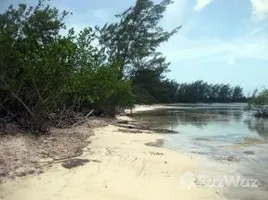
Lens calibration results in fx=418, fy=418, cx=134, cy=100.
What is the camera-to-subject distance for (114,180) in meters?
8.24

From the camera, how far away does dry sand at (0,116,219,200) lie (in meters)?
7.19

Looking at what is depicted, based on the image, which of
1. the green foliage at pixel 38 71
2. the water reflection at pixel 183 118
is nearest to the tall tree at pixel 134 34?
the water reflection at pixel 183 118

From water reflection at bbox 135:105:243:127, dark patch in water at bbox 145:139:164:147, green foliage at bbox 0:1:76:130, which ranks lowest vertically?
dark patch in water at bbox 145:139:164:147

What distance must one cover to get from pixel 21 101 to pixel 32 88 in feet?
2.38

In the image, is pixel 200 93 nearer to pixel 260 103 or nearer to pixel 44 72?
pixel 260 103

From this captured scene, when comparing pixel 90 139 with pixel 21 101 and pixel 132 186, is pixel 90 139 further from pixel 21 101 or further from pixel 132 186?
pixel 132 186

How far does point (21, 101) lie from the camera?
43.9 feet

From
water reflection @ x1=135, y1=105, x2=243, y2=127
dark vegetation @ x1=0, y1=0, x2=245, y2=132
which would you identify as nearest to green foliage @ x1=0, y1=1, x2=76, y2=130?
dark vegetation @ x1=0, y1=0, x2=245, y2=132

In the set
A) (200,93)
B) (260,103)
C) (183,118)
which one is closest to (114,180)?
(183,118)

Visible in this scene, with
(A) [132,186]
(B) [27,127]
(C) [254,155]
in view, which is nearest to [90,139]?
(B) [27,127]

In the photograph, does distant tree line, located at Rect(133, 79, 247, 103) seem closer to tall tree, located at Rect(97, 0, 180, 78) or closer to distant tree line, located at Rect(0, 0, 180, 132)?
tall tree, located at Rect(97, 0, 180, 78)

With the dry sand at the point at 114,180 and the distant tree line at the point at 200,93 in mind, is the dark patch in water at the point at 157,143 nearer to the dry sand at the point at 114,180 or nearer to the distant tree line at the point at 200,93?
the dry sand at the point at 114,180

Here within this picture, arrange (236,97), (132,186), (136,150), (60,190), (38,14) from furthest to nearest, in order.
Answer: (236,97) → (38,14) → (136,150) → (132,186) → (60,190)

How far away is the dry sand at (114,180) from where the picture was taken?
7.19m
